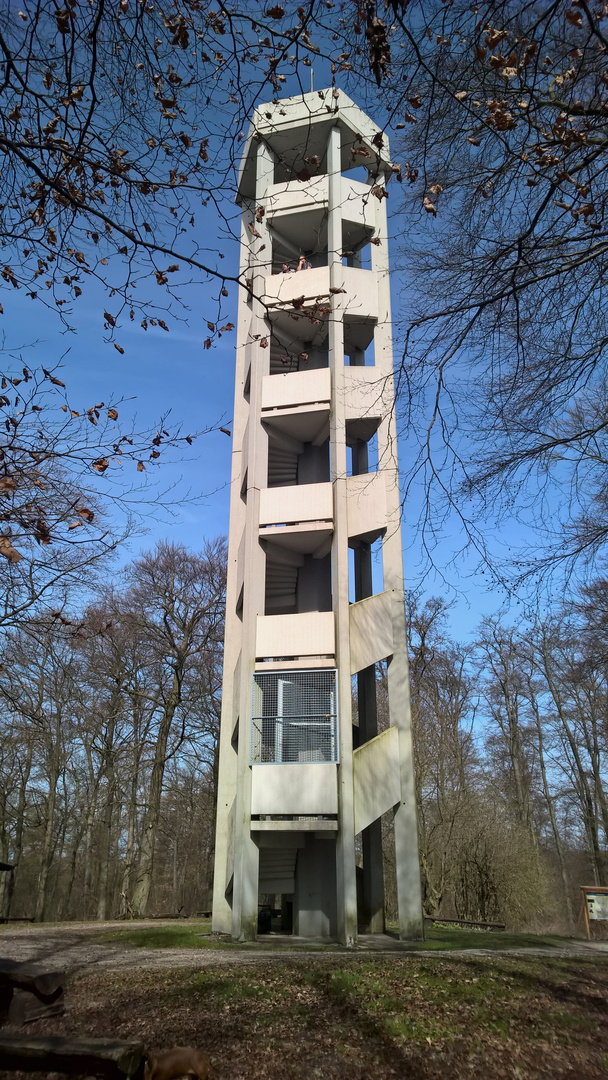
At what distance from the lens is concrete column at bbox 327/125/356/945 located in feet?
41.5

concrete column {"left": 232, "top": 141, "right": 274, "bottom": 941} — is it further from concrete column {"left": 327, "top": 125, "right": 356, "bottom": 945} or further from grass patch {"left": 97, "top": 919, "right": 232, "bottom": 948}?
concrete column {"left": 327, "top": 125, "right": 356, "bottom": 945}

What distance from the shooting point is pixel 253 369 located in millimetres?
16469

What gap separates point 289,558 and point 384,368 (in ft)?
15.1

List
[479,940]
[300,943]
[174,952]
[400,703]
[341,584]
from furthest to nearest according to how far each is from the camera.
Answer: [341,584] → [400,703] → [479,940] → [300,943] → [174,952]

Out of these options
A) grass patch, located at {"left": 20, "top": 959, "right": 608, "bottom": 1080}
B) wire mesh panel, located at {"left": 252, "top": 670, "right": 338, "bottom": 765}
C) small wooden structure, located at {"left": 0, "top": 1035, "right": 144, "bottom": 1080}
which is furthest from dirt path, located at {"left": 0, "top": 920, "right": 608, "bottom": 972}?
small wooden structure, located at {"left": 0, "top": 1035, "right": 144, "bottom": 1080}

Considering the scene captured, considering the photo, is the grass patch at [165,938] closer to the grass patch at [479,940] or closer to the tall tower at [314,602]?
the tall tower at [314,602]

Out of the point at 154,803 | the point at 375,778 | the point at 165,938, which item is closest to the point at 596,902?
the point at 375,778

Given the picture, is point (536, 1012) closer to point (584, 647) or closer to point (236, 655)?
point (584, 647)

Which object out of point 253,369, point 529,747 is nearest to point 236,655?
point 253,369

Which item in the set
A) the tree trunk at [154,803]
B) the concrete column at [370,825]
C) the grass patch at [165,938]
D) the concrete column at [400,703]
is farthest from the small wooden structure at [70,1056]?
the tree trunk at [154,803]

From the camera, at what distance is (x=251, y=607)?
47.8ft

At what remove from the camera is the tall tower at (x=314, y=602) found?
1316 cm

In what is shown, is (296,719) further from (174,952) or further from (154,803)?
(154,803)

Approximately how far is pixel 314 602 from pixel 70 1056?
12013 mm
